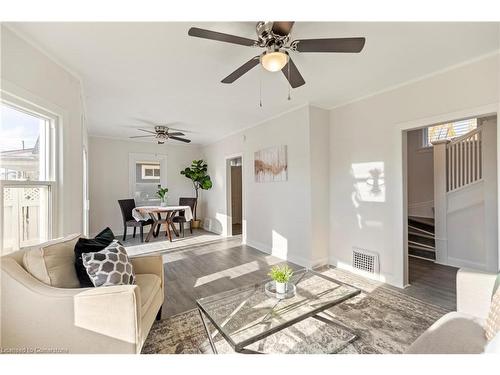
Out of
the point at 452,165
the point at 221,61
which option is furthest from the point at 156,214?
the point at 452,165

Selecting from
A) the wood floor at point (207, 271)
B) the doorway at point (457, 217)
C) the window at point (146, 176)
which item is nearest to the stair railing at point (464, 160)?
the doorway at point (457, 217)

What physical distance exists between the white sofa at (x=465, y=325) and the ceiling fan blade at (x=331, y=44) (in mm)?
1661

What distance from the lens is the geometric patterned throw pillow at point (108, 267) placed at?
1.42 meters

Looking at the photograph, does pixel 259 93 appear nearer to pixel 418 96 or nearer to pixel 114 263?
pixel 418 96

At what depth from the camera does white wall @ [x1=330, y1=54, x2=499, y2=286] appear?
2162 millimetres

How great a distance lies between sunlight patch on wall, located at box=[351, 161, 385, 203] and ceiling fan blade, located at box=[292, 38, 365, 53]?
5.92 ft

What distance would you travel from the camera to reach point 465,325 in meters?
1.21

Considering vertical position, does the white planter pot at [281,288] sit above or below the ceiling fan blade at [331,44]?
below

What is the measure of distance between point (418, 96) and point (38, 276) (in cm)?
374

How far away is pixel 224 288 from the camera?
2.67 m

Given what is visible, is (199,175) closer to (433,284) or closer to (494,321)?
(433,284)

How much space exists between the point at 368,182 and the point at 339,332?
193 cm

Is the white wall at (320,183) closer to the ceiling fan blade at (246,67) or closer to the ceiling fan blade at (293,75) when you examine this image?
the ceiling fan blade at (293,75)
